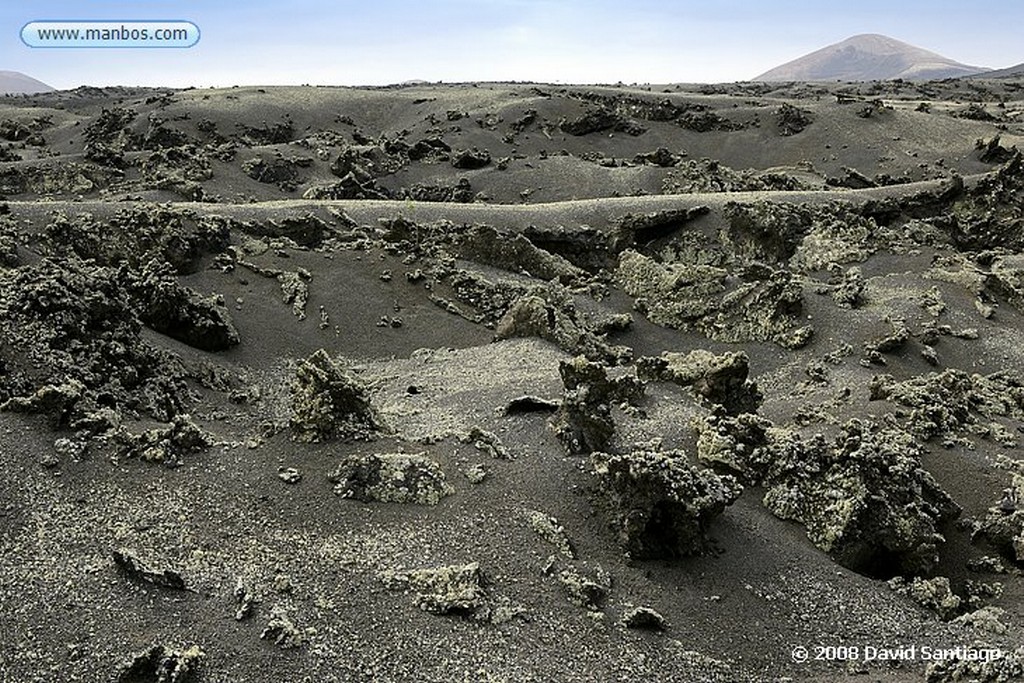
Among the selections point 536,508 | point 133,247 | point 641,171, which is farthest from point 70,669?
point 641,171

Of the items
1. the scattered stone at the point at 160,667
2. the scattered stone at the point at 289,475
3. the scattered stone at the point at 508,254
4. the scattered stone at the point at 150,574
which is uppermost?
the scattered stone at the point at 508,254

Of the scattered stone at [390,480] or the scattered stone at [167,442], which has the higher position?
the scattered stone at [167,442]

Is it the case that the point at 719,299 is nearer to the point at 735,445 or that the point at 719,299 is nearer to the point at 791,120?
the point at 735,445

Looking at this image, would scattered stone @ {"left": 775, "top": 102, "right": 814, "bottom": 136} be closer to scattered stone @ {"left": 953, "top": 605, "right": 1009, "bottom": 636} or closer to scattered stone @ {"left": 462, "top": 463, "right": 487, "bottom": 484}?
scattered stone @ {"left": 953, "top": 605, "right": 1009, "bottom": 636}

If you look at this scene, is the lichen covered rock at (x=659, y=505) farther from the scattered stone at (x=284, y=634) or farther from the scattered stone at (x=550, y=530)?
the scattered stone at (x=284, y=634)

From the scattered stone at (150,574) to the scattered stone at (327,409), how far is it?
7.34ft

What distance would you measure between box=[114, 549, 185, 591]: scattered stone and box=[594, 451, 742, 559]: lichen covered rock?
138 inches

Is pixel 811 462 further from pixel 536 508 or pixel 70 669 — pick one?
pixel 70 669

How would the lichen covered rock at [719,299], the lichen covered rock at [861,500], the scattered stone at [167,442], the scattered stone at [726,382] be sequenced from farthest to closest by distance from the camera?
the lichen covered rock at [719,299]
the scattered stone at [726,382]
the lichen covered rock at [861,500]
the scattered stone at [167,442]

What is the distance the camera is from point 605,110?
33156 millimetres

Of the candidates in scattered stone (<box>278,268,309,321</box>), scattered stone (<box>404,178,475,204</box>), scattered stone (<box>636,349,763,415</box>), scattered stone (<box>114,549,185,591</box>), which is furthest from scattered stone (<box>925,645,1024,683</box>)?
scattered stone (<box>404,178,475,204</box>)

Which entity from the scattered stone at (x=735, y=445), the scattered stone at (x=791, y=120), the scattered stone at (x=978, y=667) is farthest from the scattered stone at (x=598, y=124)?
the scattered stone at (x=978, y=667)

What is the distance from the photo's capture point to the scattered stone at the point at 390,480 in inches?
289

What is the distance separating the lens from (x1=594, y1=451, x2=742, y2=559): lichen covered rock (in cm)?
705
